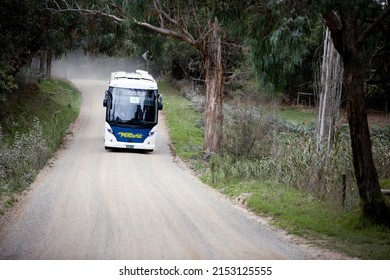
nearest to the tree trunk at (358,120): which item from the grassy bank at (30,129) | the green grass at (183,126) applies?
the grassy bank at (30,129)

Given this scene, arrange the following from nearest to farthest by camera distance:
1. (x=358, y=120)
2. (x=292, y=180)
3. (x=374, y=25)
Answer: (x=374, y=25) < (x=358, y=120) < (x=292, y=180)

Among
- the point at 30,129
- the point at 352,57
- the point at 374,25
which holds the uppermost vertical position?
the point at 374,25

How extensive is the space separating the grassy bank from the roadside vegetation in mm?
5257

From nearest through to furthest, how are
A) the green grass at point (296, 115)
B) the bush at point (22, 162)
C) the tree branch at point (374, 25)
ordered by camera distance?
the tree branch at point (374, 25) → the bush at point (22, 162) → the green grass at point (296, 115)

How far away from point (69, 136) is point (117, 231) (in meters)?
17.5

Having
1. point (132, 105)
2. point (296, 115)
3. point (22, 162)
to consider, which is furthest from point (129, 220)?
point (296, 115)

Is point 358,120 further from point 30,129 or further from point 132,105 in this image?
point 30,129

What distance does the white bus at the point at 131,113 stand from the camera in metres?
22.8

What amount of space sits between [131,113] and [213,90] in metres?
3.69

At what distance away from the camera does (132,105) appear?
23078 millimetres

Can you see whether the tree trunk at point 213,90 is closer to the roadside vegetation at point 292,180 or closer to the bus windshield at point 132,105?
the roadside vegetation at point 292,180

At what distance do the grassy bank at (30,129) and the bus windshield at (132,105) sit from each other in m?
2.79

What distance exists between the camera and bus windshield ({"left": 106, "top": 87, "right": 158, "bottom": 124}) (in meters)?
22.9

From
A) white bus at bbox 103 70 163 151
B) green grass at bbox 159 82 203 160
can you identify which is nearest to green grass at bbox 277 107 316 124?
green grass at bbox 159 82 203 160
